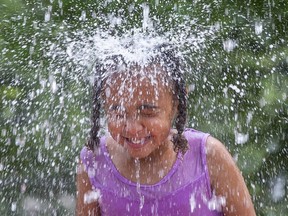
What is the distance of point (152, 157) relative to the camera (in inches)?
85.0

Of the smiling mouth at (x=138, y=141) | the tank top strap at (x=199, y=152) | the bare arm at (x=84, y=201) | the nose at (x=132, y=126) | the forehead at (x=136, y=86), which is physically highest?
the forehead at (x=136, y=86)

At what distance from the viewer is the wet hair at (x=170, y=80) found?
205 cm

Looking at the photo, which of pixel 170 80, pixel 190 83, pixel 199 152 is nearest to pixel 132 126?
pixel 170 80

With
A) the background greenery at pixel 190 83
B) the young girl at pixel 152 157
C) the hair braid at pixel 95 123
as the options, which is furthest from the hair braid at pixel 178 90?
the background greenery at pixel 190 83

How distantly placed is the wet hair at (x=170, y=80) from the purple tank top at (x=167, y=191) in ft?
0.25

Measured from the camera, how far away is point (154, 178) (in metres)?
2.12

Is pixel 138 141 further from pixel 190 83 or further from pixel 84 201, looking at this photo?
pixel 190 83

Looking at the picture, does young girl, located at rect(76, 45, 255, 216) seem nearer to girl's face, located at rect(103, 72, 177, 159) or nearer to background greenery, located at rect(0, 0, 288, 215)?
girl's face, located at rect(103, 72, 177, 159)

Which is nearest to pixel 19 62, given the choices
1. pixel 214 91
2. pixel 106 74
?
pixel 214 91

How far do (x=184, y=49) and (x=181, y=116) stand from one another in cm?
128

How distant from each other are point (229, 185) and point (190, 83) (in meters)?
1.63

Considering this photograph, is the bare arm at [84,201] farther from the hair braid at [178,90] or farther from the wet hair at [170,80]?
the hair braid at [178,90]

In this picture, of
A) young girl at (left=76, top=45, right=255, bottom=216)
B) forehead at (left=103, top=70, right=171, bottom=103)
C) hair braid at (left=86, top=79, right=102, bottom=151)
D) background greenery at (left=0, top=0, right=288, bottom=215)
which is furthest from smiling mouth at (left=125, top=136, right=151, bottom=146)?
background greenery at (left=0, top=0, right=288, bottom=215)

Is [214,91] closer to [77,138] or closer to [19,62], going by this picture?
[77,138]
